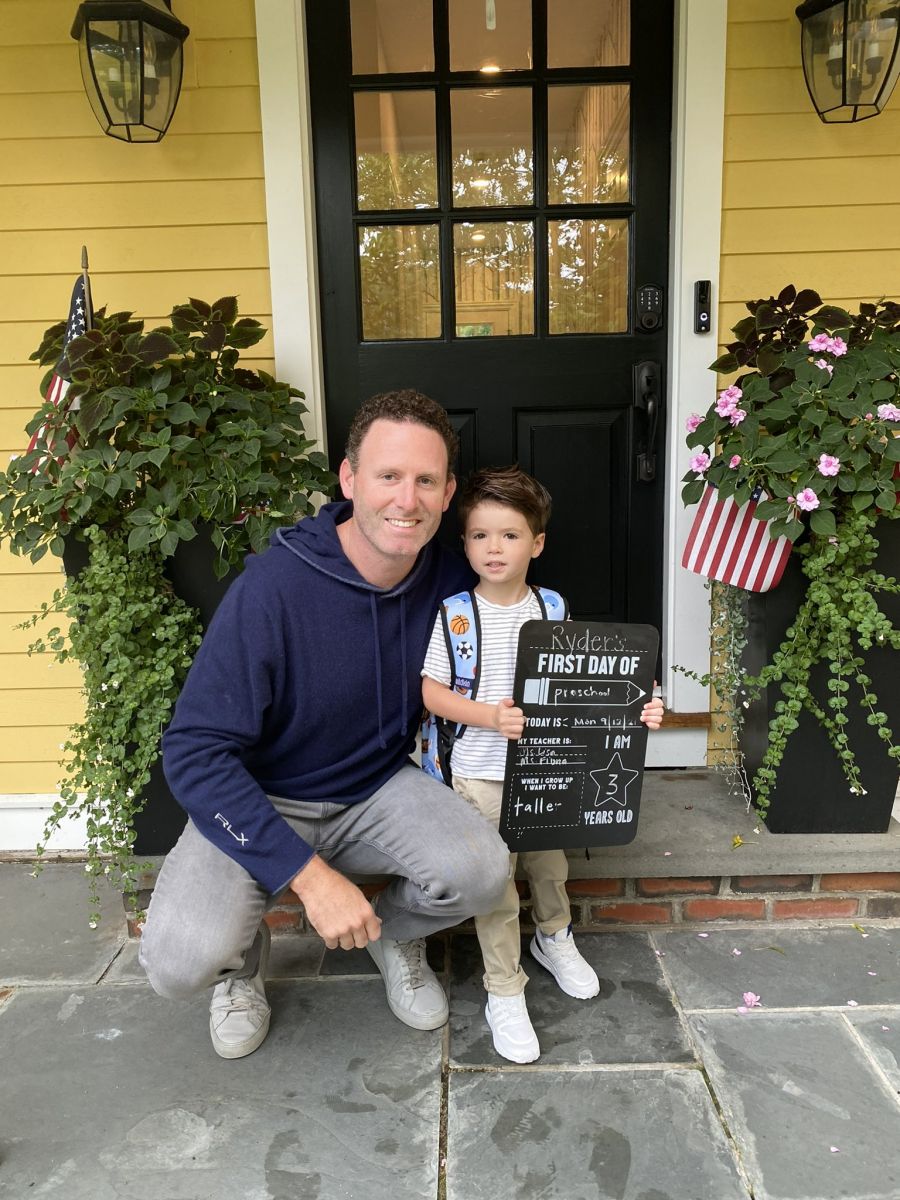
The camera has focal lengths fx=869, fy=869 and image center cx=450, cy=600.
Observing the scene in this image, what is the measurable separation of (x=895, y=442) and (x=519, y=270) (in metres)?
1.20

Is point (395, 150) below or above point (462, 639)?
above

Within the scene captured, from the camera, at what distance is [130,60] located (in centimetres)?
221

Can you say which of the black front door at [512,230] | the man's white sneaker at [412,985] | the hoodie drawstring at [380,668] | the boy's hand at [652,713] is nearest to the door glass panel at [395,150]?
the black front door at [512,230]

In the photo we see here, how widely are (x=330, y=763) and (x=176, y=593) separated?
2.25 ft

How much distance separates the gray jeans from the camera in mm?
1642

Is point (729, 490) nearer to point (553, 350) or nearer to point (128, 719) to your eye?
point (553, 350)

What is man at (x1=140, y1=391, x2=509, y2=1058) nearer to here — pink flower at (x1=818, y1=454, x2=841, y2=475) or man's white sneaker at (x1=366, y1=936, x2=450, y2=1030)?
man's white sneaker at (x1=366, y1=936, x2=450, y2=1030)

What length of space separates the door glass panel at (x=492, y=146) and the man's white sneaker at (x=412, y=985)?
80.5 inches

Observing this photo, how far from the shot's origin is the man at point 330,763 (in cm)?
163

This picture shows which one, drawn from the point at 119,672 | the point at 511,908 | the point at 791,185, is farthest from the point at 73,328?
the point at 791,185

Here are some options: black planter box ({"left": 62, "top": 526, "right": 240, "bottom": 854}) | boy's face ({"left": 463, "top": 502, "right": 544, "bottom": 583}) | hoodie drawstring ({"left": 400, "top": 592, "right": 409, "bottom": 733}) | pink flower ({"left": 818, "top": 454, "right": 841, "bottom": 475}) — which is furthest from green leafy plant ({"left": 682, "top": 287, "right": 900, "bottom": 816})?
black planter box ({"left": 62, "top": 526, "right": 240, "bottom": 854})

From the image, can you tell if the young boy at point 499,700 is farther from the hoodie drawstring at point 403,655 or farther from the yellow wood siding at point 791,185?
the yellow wood siding at point 791,185

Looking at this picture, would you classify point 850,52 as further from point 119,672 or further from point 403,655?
point 119,672

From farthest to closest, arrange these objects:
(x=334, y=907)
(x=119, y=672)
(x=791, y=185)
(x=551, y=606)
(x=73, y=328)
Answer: (x=791, y=185)
(x=73, y=328)
(x=119, y=672)
(x=551, y=606)
(x=334, y=907)
